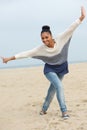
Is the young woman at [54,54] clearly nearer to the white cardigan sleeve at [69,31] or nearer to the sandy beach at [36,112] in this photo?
the white cardigan sleeve at [69,31]

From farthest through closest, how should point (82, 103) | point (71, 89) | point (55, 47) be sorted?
point (71, 89) → point (82, 103) → point (55, 47)

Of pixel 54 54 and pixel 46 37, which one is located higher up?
pixel 46 37

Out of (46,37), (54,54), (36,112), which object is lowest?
(36,112)

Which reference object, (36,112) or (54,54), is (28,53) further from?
(36,112)

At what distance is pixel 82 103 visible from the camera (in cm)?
972

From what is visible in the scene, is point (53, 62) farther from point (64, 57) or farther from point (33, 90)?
point (33, 90)

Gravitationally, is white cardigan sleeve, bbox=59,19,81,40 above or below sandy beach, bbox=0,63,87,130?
above

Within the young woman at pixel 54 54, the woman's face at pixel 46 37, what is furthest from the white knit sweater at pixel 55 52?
the woman's face at pixel 46 37

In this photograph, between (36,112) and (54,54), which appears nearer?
(54,54)

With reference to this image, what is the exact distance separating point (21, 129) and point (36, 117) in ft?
3.14

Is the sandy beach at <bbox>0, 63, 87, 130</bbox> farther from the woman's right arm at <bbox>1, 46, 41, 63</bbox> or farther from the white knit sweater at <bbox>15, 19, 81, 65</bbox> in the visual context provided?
the woman's right arm at <bbox>1, 46, 41, 63</bbox>

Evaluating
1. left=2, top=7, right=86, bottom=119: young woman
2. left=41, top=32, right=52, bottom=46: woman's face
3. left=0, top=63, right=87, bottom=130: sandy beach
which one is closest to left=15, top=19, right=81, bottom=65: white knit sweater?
left=2, top=7, right=86, bottom=119: young woman

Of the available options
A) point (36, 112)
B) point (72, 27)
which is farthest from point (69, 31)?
point (36, 112)

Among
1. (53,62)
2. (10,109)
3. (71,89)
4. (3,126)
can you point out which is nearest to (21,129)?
(3,126)
